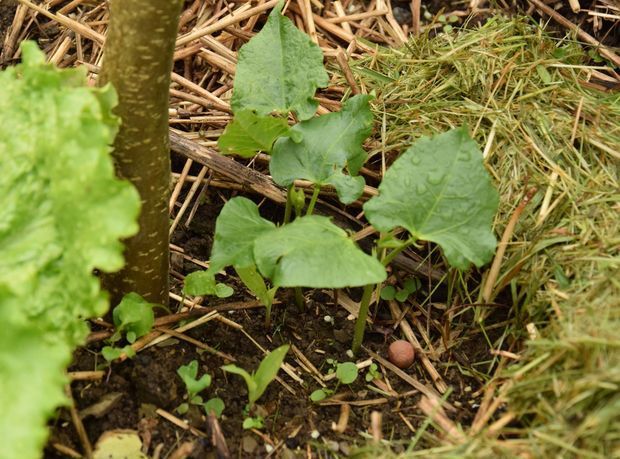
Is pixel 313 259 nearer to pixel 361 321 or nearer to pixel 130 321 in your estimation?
pixel 361 321

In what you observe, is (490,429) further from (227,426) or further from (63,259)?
(63,259)

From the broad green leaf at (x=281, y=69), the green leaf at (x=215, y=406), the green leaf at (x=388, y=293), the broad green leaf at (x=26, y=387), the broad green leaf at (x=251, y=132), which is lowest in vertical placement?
the green leaf at (x=215, y=406)

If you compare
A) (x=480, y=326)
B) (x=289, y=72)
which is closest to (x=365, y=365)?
(x=480, y=326)

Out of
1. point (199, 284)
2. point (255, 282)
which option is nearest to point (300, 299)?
point (255, 282)

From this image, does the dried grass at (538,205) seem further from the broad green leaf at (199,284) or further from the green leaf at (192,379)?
the broad green leaf at (199,284)

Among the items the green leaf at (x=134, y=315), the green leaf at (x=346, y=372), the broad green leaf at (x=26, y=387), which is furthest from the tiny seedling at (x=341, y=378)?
the broad green leaf at (x=26, y=387)

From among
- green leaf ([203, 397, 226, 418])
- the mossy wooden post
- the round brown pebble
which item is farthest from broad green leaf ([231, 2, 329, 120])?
green leaf ([203, 397, 226, 418])
